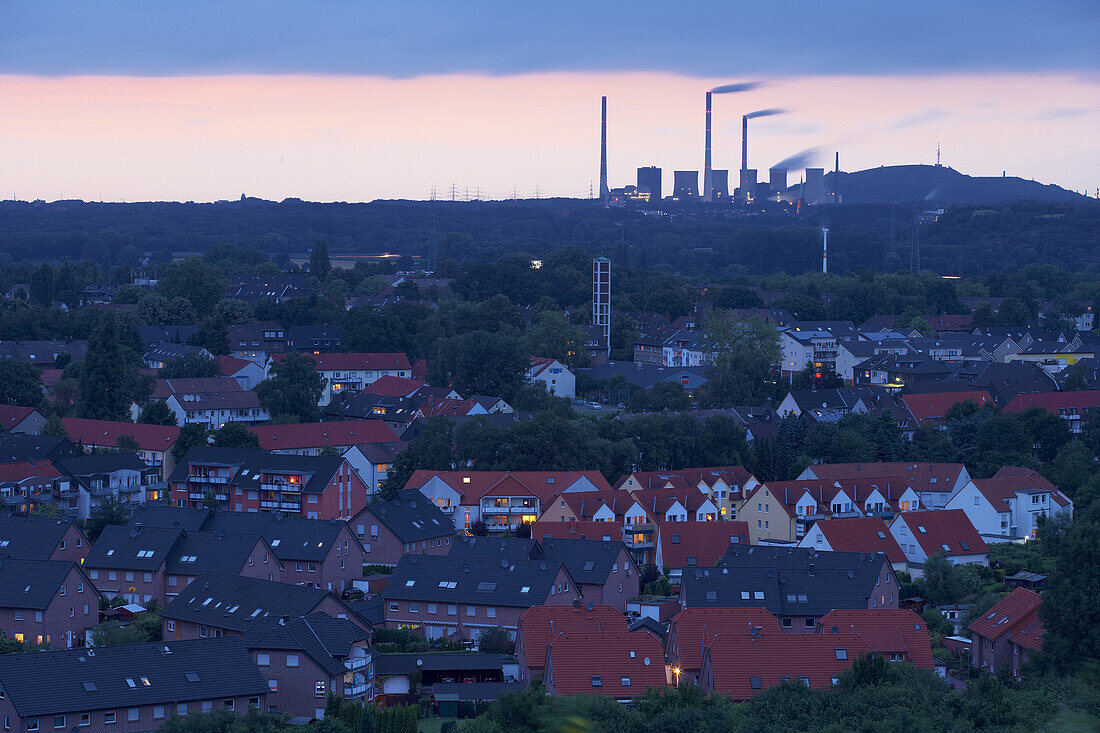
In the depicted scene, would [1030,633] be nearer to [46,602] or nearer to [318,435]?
[46,602]

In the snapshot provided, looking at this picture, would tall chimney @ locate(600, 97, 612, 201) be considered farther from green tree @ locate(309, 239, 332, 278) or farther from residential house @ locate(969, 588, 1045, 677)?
residential house @ locate(969, 588, 1045, 677)

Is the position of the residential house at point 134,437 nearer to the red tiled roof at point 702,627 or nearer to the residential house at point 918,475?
the residential house at point 918,475

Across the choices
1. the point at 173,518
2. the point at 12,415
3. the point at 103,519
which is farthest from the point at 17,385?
the point at 173,518

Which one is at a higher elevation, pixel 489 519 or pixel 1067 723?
pixel 1067 723

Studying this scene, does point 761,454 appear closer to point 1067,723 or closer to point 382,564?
point 382,564

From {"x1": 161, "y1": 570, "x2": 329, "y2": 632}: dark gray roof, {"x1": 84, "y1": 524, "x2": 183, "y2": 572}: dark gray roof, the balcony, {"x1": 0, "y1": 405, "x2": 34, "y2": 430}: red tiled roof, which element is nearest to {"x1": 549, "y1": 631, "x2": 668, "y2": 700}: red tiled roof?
{"x1": 161, "y1": 570, "x2": 329, "y2": 632}: dark gray roof

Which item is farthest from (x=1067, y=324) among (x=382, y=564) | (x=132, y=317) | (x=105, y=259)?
(x=105, y=259)
